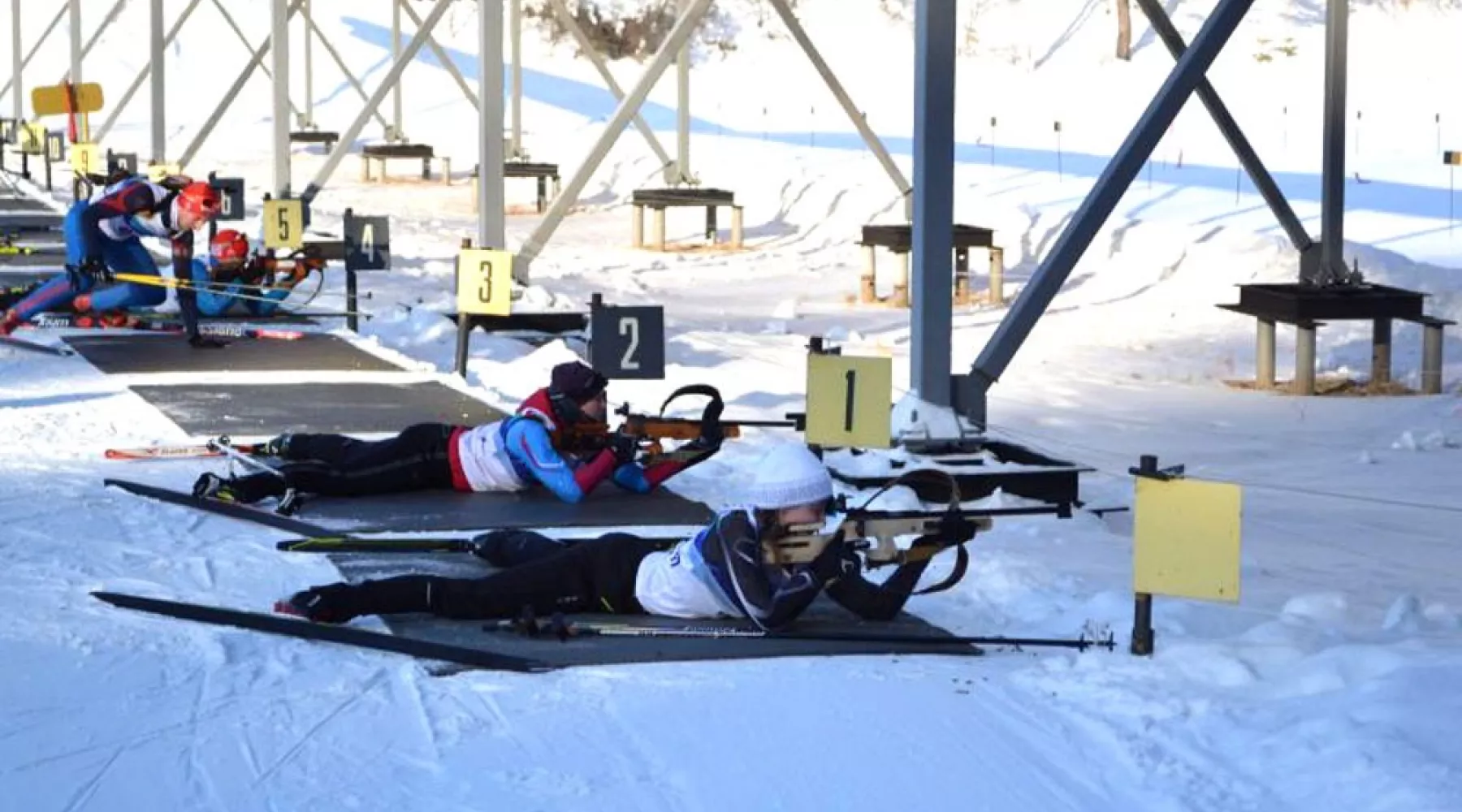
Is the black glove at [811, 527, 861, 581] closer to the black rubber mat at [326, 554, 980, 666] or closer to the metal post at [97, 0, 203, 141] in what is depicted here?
the black rubber mat at [326, 554, 980, 666]

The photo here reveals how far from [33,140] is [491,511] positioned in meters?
33.1

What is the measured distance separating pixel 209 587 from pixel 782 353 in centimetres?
1026

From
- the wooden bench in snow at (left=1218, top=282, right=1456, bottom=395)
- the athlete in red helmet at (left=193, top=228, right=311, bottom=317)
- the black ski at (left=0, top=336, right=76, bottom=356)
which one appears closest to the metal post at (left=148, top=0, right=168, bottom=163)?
the athlete in red helmet at (left=193, top=228, right=311, bottom=317)

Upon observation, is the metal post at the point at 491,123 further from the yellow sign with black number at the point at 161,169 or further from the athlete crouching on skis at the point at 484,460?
the yellow sign with black number at the point at 161,169

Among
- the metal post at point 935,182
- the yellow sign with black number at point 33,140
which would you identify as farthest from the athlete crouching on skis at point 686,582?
the yellow sign with black number at point 33,140

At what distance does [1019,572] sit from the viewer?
970 cm

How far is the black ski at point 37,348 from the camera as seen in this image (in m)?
17.9

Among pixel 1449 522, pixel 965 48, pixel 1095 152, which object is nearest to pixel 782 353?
pixel 1449 522

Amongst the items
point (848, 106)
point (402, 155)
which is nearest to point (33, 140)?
point (402, 155)

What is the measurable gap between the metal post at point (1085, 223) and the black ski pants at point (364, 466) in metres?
2.73

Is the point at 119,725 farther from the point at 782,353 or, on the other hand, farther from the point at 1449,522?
the point at 782,353

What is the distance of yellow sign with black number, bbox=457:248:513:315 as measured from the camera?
16766mm

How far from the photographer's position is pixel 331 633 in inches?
327

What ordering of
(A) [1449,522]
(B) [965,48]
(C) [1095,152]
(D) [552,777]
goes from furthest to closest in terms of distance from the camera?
(B) [965,48] → (C) [1095,152] → (A) [1449,522] → (D) [552,777]
